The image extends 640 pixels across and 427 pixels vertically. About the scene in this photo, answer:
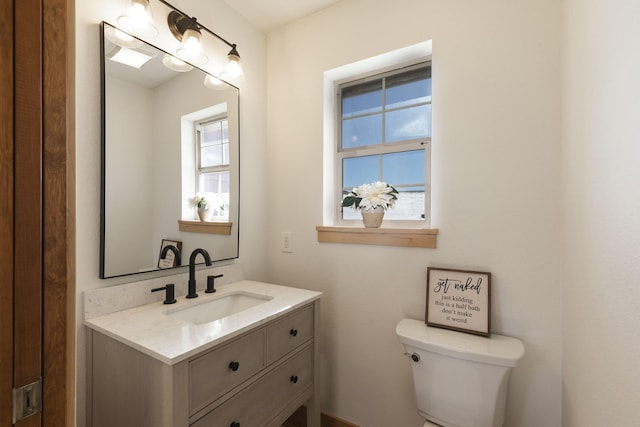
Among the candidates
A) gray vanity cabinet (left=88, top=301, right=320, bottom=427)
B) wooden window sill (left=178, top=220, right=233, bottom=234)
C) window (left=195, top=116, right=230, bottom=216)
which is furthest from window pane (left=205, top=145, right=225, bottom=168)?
gray vanity cabinet (left=88, top=301, right=320, bottom=427)

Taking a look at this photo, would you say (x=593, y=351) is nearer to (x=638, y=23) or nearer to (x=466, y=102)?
(x=638, y=23)

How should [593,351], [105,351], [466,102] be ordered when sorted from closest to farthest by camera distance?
[593,351] < [105,351] < [466,102]

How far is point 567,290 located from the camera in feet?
3.43

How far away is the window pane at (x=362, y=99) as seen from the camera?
1.69 meters

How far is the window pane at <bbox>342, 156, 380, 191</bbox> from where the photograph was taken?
169 centimetres

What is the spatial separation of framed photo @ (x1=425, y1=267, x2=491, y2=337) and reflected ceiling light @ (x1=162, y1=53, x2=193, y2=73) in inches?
60.9

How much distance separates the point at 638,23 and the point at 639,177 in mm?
305

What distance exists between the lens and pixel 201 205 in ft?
4.93

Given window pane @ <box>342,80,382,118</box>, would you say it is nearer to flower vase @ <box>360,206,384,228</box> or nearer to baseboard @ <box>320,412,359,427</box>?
flower vase @ <box>360,206,384,228</box>

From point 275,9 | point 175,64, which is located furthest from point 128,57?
point 275,9

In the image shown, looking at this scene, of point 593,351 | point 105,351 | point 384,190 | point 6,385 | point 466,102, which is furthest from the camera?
point 384,190

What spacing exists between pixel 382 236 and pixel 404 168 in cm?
42

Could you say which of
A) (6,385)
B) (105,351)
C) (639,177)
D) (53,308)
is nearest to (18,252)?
(53,308)

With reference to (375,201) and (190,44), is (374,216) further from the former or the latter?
(190,44)
